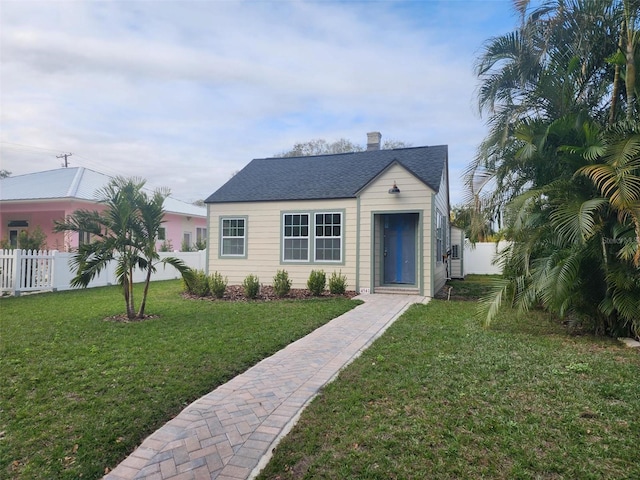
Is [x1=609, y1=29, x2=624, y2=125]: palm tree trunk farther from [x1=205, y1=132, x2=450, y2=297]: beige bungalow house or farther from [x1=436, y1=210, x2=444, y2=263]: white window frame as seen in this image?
[x1=436, y1=210, x2=444, y2=263]: white window frame

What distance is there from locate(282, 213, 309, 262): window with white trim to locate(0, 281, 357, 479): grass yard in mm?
3470

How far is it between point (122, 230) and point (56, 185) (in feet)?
45.1

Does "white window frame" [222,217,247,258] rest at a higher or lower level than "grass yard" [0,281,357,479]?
higher

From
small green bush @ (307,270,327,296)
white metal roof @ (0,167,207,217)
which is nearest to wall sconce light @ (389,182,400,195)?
small green bush @ (307,270,327,296)

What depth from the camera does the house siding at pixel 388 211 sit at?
11.2 meters

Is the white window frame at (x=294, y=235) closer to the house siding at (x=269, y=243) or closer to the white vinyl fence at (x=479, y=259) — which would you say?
the house siding at (x=269, y=243)

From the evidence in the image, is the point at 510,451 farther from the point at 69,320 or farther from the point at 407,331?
the point at 69,320

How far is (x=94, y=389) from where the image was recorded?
4164mm

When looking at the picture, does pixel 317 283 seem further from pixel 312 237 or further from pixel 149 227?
pixel 149 227

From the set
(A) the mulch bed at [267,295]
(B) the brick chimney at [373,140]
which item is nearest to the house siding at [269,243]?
(A) the mulch bed at [267,295]

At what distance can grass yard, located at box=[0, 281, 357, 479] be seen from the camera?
306cm

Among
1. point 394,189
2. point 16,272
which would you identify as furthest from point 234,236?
point 16,272

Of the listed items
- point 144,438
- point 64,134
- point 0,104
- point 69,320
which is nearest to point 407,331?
point 144,438

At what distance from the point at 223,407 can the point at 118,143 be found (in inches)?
1003
